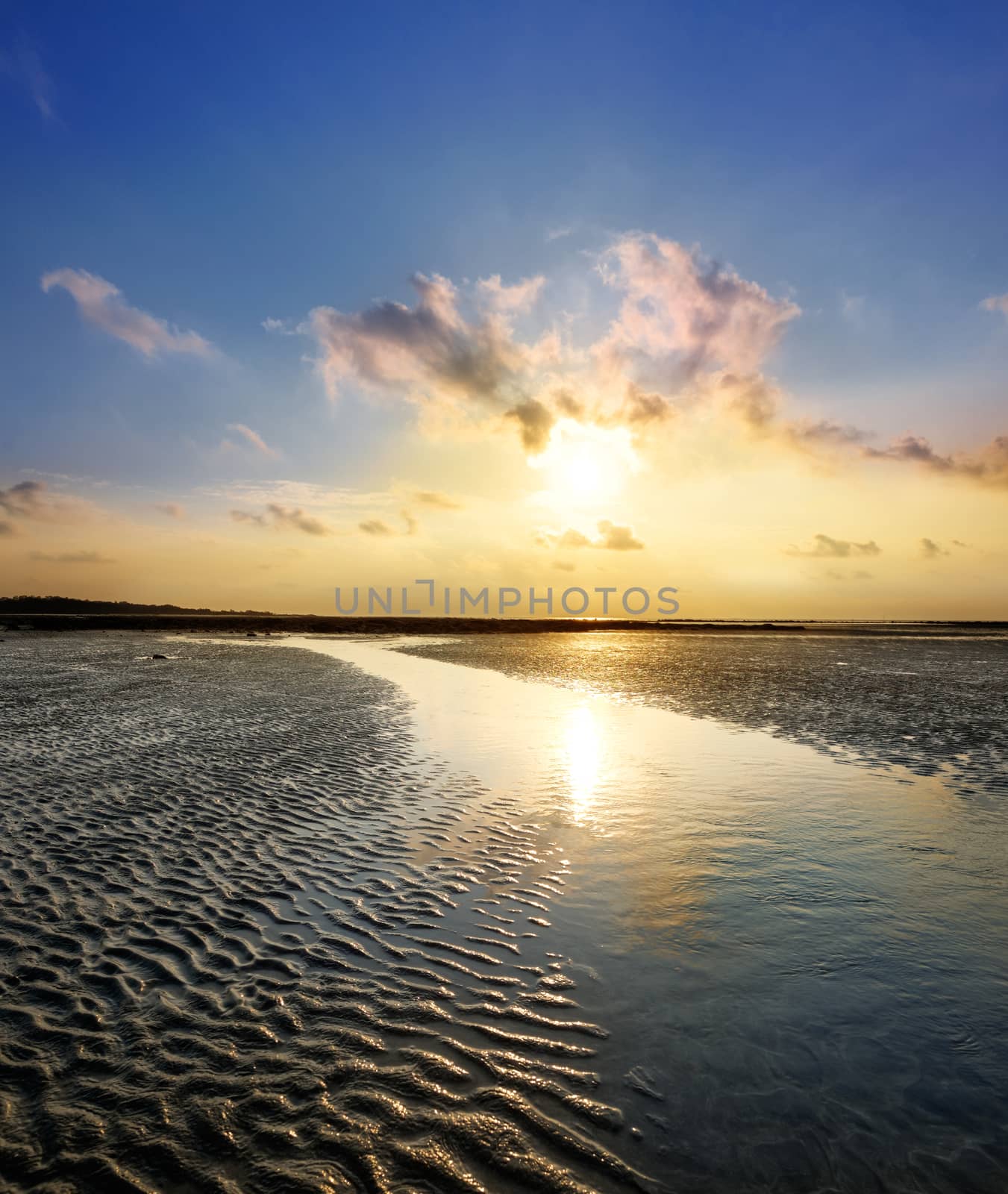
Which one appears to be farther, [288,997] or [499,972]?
[499,972]

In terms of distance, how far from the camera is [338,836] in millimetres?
11055

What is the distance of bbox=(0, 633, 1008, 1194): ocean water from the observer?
178 inches

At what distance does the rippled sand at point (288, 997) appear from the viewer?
4.46 metres

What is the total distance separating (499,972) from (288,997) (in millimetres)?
2045

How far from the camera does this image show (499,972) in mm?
6812

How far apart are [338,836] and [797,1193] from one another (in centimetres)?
826

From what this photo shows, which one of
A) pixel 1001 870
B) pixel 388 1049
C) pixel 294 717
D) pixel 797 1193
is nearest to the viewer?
pixel 797 1193

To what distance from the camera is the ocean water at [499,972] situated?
4.52 metres

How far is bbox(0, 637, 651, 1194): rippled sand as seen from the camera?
4461 millimetres

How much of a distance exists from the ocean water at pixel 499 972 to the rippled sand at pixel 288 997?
0.03 m

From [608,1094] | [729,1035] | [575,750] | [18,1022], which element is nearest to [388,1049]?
[608,1094]

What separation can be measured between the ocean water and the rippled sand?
3cm

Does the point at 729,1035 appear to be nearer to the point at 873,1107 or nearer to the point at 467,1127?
the point at 873,1107

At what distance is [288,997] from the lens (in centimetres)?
630
